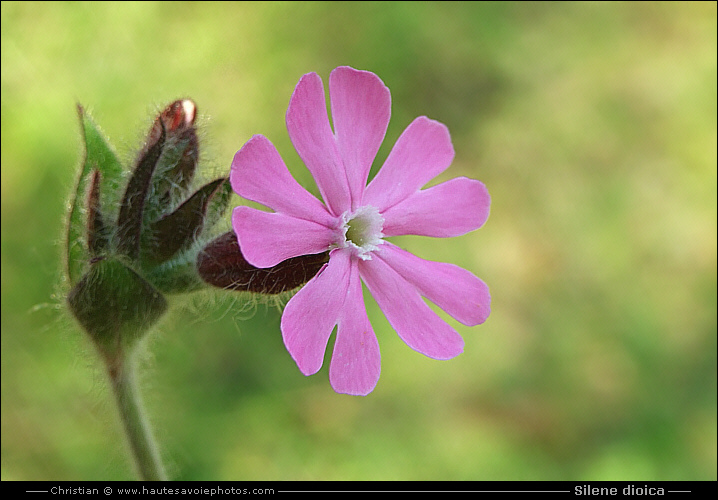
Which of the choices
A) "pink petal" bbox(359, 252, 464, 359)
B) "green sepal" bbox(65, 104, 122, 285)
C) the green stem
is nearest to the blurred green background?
the green stem

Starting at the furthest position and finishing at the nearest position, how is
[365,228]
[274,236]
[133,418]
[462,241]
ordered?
[462,241] → [133,418] → [365,228] → [274,236]

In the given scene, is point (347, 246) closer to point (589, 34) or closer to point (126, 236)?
point (126, 236)

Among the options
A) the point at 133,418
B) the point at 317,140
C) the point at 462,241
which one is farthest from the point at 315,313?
the point at 462,241

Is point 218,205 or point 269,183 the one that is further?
point 218,205

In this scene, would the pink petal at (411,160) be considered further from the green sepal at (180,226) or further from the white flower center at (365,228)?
the green sepal at (180,226)

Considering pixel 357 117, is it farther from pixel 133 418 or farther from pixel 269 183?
pixel 133 418

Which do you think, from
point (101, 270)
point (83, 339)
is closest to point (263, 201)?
point (101, 270)

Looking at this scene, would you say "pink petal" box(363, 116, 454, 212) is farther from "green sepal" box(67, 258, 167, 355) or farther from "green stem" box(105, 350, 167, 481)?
"green stem" box(105, 350, 167, 481)

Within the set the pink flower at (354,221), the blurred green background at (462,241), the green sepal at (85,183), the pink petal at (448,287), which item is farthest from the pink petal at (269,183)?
the blurred green background at (462,241)
